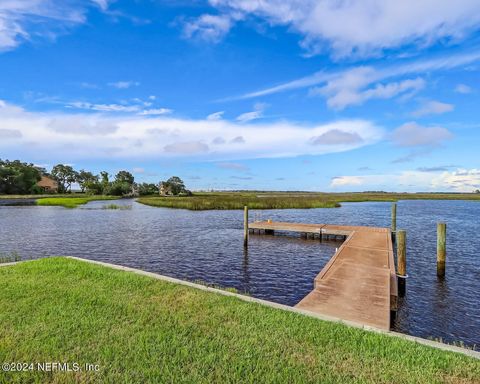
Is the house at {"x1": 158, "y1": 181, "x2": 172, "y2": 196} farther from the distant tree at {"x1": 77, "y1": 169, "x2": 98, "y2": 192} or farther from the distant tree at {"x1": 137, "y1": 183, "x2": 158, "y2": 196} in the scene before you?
the distant tree at {"x1": 77, "y1": 169, "x2": 98, "y2": 192}

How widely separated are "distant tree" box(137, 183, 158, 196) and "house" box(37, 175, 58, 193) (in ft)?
95.3

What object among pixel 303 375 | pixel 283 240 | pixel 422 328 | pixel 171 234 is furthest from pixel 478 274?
pixel 171 234

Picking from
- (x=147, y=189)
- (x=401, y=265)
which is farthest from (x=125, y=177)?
(x=401, y=265)

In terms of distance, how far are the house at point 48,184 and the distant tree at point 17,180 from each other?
9.82m

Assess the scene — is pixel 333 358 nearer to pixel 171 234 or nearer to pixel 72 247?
pixel 72 247

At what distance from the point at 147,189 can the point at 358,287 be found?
400 feet

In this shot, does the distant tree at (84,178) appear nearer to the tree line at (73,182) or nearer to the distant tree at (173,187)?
the tree line at (73,182)

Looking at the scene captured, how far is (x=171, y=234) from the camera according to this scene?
25062 mm

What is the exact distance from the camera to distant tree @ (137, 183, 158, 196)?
402 feet

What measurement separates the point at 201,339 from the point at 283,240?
1889cm

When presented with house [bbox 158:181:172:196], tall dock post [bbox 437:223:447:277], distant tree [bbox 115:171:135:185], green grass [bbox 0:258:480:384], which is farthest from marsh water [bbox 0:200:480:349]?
distant tree [bbox 115:171:135:185]

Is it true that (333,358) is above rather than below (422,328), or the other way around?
above

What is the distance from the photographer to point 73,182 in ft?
393

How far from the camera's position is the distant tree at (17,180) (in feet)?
292
